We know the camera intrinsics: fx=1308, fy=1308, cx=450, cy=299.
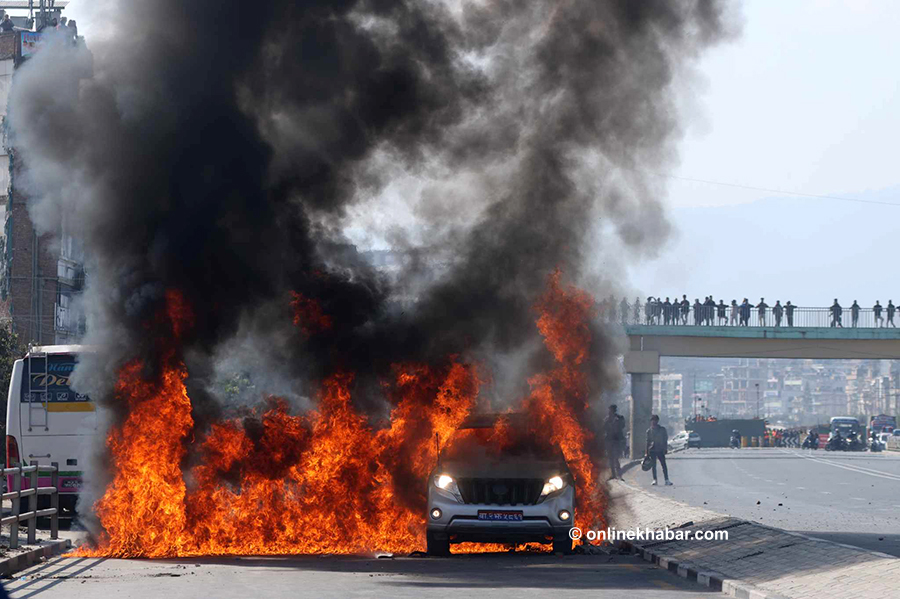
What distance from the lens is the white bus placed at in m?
18.9

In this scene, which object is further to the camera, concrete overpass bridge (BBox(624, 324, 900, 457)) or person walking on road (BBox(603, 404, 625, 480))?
concrete overpass bridge (BBox(624, 324, 900, 457))

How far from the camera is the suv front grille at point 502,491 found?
559 inches

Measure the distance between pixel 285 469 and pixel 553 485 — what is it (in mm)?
3635

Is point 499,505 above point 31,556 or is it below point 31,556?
above

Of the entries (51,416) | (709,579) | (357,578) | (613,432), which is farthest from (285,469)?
(613,432)

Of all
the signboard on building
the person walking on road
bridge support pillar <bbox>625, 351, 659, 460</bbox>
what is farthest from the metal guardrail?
bridge support pillar <bbox>625, 351, 659, 460</bbox>

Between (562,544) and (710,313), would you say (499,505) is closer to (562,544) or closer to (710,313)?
(562,544)

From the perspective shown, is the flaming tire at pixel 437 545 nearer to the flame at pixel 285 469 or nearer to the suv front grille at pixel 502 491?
the suv front grille at pixel 502 491

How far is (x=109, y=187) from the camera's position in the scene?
17.2 meters

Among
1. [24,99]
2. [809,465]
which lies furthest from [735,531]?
[809,465]

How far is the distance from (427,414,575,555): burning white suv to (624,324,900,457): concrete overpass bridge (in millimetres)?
45513

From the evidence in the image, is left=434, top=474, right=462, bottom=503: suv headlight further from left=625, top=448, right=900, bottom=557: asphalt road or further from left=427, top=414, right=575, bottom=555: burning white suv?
left=625, top=448, right=900, bottom=557: asphalt road

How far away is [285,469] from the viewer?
1609cm

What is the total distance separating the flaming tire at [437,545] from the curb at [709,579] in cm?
218
